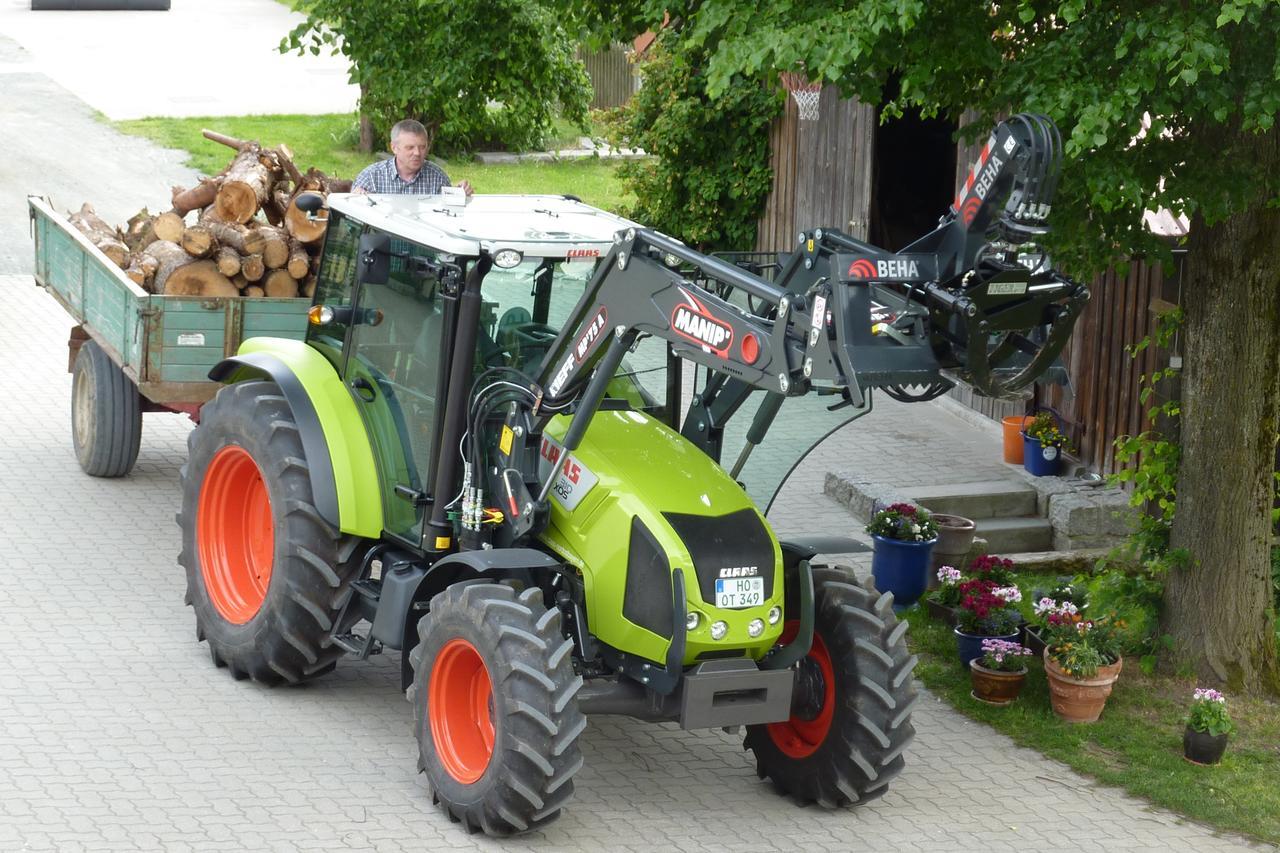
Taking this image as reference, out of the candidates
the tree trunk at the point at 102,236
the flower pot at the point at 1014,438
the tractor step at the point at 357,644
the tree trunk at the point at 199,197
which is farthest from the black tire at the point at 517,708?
the flower pot at the point at 1014,438

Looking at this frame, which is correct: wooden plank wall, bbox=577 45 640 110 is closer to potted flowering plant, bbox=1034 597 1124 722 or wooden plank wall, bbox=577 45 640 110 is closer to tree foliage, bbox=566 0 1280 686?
tree foliage, bbox=566 0 1280 686

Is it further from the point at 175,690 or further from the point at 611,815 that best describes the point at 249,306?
the point at 611,815

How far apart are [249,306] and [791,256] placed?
433 cm

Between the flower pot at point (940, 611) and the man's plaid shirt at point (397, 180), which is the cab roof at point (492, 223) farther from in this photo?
Result: the flower pot at point (940, 611)

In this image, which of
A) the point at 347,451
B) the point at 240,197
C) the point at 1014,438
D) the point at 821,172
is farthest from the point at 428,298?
the point at 821,172

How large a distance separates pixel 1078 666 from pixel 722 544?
→ 2.50 meters

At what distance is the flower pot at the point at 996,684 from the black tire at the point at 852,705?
1.56 metres

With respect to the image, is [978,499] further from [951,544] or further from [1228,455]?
[1228,455]

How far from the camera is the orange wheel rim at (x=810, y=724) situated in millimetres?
7363

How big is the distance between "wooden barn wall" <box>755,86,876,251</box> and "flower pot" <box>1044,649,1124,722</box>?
7.23m

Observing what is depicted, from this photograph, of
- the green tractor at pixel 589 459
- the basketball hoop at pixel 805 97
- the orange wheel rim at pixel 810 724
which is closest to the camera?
the green tractor at pixel 589 459

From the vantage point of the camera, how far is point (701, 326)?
6.48 metres

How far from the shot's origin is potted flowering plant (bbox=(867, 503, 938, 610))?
1000 cm

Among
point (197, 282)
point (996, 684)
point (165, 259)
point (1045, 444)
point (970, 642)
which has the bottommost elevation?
point (996, 684)
